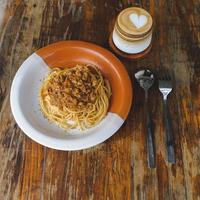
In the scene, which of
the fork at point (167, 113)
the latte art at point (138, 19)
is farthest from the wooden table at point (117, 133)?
the latte art at point (138, 19)

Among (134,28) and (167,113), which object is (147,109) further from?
(134,28)

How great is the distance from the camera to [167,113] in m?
1.10

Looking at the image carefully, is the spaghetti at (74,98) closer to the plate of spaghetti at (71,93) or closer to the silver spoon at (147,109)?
the plate of spaghetti at (71,93)

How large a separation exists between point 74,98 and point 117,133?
0.63 ft

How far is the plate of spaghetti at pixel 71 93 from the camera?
1.04 m

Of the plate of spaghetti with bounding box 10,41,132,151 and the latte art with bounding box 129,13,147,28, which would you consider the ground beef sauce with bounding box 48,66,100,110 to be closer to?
the plate of spaghetti with bounding box 10,41,132,151

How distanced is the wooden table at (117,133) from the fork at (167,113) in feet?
0.06

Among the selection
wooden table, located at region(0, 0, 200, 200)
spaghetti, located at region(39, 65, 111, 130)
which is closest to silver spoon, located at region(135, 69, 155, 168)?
wooden table, located at region(0, 0, 200, 200)

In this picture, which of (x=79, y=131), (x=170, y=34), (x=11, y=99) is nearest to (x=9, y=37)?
(x=11, y=99)

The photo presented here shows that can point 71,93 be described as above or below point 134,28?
below

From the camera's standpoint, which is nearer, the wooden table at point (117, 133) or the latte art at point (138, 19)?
the wooden table at point (117, 133)

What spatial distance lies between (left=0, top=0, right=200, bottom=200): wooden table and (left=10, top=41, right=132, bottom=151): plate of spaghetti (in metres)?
0.07

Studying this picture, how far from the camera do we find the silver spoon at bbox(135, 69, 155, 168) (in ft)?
3.38

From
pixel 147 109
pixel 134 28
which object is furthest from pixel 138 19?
pixel 147 109
